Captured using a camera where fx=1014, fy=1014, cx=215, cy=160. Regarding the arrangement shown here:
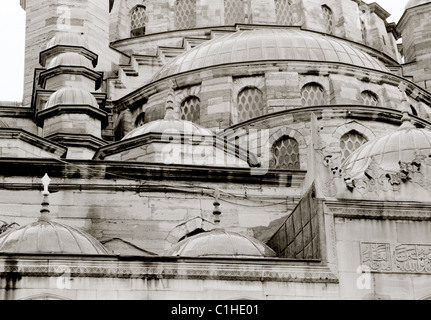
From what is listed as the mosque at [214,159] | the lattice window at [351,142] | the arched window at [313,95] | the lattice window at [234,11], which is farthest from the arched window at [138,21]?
the lattice window at [351,142]

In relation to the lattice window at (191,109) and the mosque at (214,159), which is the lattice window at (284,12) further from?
the lattice window at (191,109)

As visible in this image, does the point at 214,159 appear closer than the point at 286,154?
Yes

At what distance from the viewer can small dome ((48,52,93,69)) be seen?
33.0 meters

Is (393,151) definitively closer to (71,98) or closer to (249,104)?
(249,104)

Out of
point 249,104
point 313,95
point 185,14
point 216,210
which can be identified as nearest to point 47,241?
point 216,210

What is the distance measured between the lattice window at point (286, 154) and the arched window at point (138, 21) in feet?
53.4

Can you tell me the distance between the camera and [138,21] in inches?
1751

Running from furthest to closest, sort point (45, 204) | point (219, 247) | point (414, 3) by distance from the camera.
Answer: point (414, 3) → point (45, 204) → point (219, 247)

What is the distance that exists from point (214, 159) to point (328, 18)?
65.2 feet

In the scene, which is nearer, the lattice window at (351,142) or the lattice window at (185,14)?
the lattice window at (351,142)

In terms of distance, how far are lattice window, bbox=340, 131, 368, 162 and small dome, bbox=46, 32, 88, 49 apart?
10.8m

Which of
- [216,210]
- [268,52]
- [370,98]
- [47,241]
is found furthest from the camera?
[268,52]

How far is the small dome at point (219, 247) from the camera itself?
20.3 m
